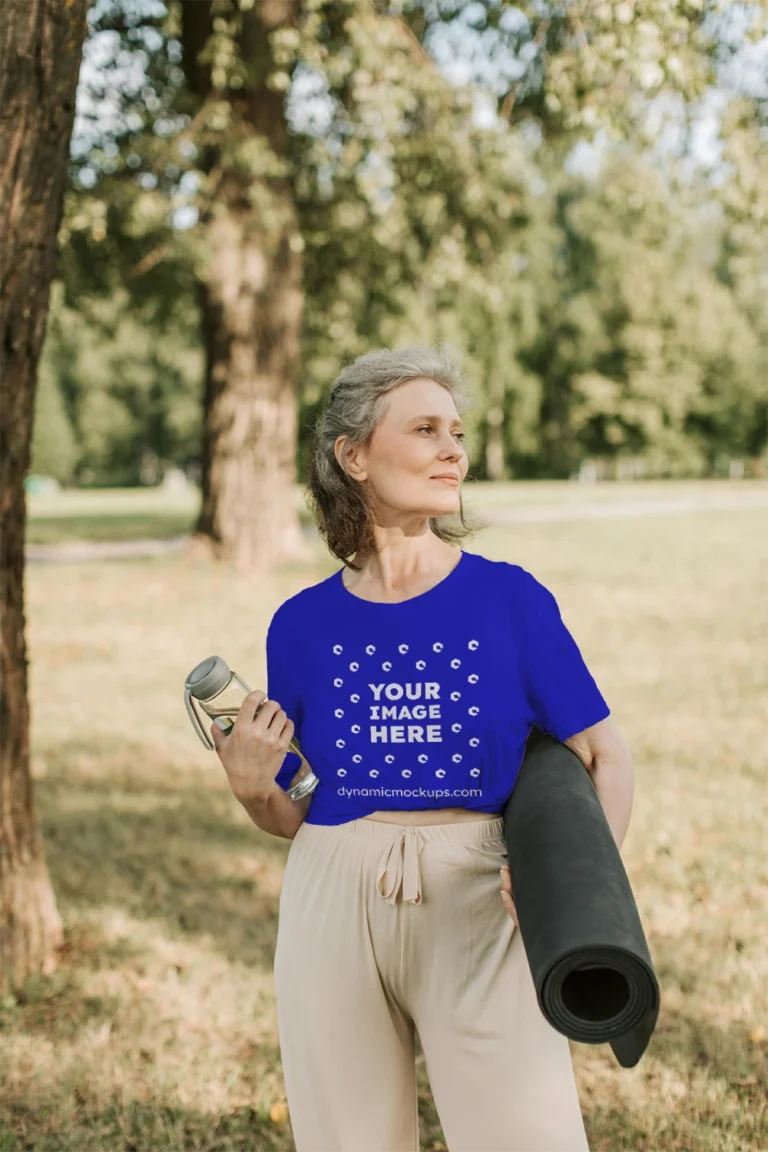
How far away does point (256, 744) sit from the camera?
208 centimetres

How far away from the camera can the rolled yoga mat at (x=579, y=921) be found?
5.50 feet

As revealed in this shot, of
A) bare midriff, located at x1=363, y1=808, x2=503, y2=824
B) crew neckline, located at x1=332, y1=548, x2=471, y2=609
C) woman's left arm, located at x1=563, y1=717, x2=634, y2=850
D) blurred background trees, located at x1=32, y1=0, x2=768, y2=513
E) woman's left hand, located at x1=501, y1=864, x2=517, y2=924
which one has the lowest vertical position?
woman's left hand, located at x1=501, y1=864, x2=517, y2=924

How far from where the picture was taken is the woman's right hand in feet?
6.81

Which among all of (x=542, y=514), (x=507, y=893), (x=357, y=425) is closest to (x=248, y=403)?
(x=357, y=425)

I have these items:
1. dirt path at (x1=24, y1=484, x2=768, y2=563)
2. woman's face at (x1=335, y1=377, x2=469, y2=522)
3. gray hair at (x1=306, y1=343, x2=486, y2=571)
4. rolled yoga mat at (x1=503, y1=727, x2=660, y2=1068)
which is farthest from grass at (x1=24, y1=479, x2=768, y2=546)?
rolled yoga mat at (x1=503, y1=727, x2=660, y2=1068)

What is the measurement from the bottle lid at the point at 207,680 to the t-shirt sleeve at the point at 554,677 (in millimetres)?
540

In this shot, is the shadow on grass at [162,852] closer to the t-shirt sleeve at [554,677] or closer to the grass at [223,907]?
the grass at [223,907]

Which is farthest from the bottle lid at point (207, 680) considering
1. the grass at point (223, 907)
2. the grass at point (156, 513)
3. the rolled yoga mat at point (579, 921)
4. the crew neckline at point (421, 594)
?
the grass at point (156, 513)

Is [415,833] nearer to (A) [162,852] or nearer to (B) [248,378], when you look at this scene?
(A) [162,852]

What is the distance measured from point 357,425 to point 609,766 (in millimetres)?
799

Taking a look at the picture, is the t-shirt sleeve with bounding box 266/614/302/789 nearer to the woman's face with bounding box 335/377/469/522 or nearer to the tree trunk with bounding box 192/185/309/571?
the woman's face with bounding box 335/377/469/522

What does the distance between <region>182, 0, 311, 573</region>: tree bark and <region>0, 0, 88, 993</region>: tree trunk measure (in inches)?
375

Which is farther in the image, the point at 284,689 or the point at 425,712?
the point at 284,689

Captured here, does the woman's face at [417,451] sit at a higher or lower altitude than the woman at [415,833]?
higher
